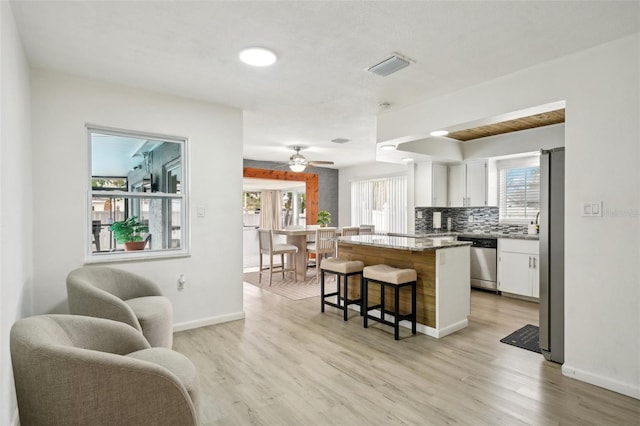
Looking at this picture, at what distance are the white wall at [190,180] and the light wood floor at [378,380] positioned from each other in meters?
0.52

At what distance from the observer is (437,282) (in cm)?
343

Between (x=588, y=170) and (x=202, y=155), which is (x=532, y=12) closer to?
(x=588, y=170)

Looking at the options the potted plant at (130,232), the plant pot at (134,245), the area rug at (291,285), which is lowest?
the area rug at (291,285)

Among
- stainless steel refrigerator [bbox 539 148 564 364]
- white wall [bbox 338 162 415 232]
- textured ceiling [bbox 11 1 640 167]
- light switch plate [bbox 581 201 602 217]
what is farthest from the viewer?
white wall [bbox 338 162 415 232]

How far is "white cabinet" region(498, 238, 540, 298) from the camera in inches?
187

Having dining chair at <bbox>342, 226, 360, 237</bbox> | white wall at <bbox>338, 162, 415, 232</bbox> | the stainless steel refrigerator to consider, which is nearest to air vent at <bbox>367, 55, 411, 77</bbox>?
the stainless steel refrigerator

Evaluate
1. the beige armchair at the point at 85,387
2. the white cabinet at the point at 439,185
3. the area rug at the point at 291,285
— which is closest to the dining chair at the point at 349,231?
the area rug at the point at 291,285

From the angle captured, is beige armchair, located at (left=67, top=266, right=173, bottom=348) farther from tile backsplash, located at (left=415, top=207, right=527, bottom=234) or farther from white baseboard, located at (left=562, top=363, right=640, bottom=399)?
tile backsplash, located at (left=415, top=207, right=527, bottom=234)

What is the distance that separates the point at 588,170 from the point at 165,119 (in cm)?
366

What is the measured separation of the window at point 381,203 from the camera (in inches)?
308

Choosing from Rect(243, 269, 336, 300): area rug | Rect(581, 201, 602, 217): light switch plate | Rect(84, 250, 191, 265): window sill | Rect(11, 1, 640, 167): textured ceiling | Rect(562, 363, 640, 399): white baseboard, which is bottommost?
Rect(243, 269, 336, 300): area rug

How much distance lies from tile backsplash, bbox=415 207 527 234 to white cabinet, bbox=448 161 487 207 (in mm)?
313

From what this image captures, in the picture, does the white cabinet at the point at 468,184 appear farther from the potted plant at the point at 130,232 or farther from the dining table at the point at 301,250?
the potted plant at the point at 130,232

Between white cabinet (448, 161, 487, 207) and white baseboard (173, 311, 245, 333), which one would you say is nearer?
white baseboard (173, 311, 245, 333)
